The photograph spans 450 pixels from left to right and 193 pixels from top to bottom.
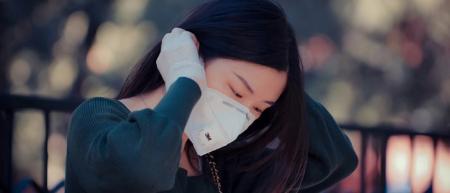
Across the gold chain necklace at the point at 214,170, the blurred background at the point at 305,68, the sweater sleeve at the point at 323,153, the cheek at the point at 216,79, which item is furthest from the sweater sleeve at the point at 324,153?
the blurred background at the point at 305,68

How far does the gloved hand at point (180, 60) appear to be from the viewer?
184 centimetres

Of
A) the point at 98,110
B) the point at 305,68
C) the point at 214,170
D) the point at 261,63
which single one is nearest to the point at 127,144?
the point at 98,110

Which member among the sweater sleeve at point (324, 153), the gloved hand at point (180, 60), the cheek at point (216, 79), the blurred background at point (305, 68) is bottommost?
the blurred background at point (305, 68)

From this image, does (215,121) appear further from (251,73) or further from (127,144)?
(127,144)

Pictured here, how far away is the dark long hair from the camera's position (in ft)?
6.24

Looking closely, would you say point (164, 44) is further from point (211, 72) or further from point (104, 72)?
→ point (104, 72)

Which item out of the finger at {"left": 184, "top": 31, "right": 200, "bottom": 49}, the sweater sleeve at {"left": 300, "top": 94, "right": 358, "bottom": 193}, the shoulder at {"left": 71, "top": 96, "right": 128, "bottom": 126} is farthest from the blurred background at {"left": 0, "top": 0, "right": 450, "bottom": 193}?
the shoulder at {"left": 71, "top": 96, "right": 128, "bottom": 126}

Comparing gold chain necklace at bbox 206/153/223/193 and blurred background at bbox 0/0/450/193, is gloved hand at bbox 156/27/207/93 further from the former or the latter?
blurred background at bbox 0/0/450/193

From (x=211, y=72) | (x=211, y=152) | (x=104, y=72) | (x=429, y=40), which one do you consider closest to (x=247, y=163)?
(x=211, y=152)

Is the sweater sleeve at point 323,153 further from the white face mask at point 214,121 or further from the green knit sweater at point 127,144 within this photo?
the green knit sweater at point 127,144

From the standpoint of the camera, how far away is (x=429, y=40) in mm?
4176

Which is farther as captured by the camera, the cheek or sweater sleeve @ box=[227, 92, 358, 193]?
sweater sleeve @ box=[227, 92, 358, 193]

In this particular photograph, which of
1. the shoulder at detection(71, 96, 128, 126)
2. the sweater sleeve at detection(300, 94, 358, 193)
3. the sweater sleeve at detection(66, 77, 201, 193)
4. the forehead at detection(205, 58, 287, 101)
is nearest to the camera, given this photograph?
the sweater sleeve at detection(66, 77, 201, 193)

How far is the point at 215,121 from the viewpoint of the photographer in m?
1.97
